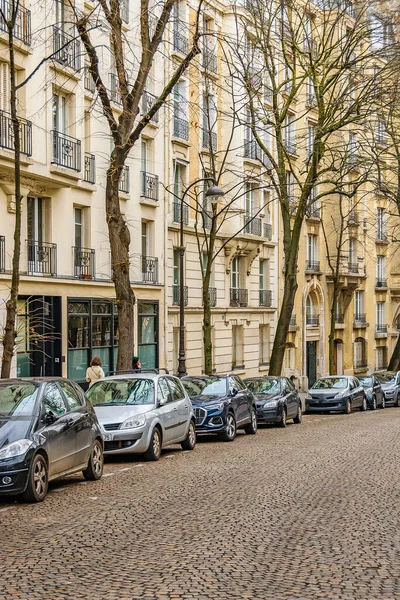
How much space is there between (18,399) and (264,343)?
113 feet

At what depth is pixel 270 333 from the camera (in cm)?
4756

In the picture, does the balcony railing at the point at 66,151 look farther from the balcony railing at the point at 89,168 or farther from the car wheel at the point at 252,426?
the car wheel at the point at 252,426

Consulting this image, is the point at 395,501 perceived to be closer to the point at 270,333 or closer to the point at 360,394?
the point at 360,394

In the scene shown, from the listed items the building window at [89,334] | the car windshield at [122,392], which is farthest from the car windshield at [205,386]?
the building window at [89,334]

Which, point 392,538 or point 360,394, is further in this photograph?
point 360,394

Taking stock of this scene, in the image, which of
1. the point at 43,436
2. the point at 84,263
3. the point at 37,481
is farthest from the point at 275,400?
the point at 37,481

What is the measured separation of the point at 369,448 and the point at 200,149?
2221cm

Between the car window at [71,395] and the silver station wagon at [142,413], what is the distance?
106 inches

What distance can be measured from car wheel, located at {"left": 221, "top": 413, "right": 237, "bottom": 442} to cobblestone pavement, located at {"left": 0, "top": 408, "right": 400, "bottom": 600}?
4.59 meters

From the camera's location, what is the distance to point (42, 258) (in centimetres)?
2883

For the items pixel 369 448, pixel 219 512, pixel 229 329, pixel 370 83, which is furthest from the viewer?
pixel 229 329

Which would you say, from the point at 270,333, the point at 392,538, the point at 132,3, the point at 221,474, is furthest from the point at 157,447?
the point at 270,333

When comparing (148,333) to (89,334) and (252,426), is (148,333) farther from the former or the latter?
(252,426)

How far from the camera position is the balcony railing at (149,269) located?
3597 cm
